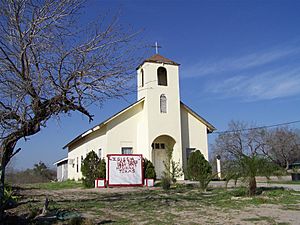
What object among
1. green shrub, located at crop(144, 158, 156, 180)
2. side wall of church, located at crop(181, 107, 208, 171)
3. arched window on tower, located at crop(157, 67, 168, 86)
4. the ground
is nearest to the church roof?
arched window on tower, located at crop(157, 67, 168, 86)

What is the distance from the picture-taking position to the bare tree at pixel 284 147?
183ft

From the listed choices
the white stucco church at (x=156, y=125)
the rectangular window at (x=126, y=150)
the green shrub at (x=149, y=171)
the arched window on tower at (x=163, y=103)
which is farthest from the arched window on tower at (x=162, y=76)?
the green shrub at (x=149, y=171)

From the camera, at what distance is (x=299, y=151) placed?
Result: 56062 mm

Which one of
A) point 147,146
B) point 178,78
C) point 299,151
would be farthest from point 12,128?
point 299,151

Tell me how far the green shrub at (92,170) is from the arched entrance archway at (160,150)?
173 inches

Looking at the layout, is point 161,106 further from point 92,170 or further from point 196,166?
point 92,170

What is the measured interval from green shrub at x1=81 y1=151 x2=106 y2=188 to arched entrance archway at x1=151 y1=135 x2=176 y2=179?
4392 mm

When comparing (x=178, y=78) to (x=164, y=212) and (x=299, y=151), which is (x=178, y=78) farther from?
(x=299, y=151)

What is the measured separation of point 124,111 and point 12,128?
14148 millimetres

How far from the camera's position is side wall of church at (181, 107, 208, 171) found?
25.8 meters

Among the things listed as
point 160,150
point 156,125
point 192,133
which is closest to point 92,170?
point 156,125

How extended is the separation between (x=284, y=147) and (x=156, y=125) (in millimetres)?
38837

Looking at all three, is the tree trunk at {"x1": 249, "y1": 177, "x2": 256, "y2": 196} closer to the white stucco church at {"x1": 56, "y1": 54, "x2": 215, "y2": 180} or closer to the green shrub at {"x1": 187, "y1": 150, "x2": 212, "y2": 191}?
the green shrub at {"x1": 187, "y1": 150, "x2": 212, "y2": 191}

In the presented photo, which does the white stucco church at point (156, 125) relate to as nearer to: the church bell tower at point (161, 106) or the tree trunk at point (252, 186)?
the church bell tower at point (161, 106)
